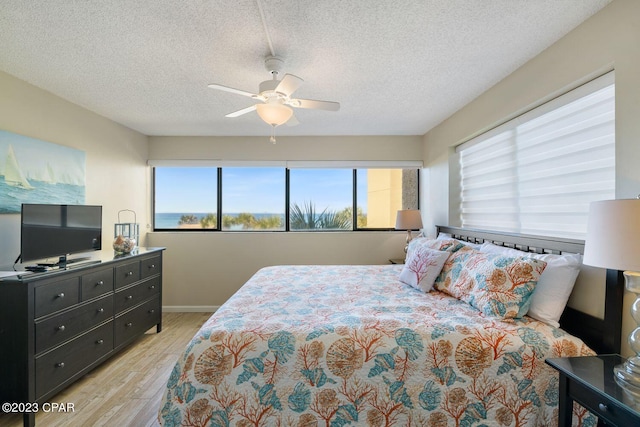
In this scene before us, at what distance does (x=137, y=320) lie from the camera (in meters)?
3.09

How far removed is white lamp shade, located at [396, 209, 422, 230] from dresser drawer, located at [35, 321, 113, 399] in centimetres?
328

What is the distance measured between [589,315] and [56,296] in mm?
3395

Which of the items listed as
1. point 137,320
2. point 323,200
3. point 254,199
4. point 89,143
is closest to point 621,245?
point 323,200

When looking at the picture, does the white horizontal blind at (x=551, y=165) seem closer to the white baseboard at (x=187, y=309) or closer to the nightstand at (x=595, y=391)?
the nightstand at (x=595, y=391)

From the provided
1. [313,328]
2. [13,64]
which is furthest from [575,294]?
[13,64]

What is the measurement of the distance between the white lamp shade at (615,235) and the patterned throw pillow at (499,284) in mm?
466

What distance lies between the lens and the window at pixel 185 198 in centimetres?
446

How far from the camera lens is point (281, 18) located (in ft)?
5.58

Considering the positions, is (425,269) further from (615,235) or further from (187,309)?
(187,309)

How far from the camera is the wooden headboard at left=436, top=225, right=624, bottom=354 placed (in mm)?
1523

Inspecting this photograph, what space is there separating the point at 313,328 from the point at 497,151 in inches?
92.4

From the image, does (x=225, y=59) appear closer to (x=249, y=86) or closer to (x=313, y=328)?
(x=249, y=86)

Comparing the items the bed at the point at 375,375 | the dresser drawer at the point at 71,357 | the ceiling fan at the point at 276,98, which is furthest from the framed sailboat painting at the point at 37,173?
the bed at the point at 375,375

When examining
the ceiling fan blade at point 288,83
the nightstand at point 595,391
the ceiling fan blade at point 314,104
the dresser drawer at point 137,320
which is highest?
the ceiling fan blade at point 288,83
